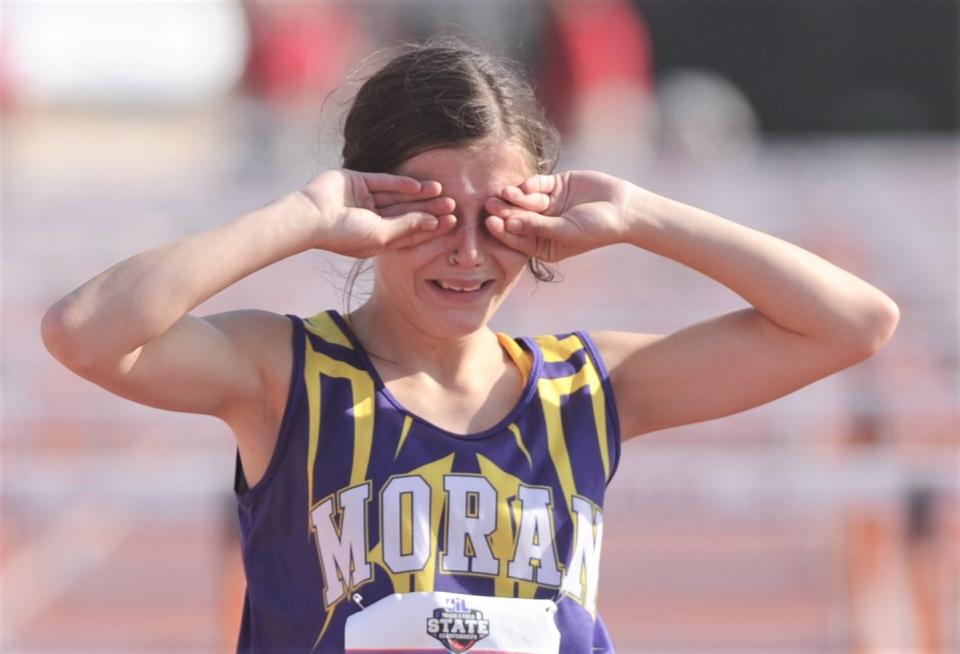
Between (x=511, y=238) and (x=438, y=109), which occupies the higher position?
(x=438, y=109)

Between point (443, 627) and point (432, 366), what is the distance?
0.41 m

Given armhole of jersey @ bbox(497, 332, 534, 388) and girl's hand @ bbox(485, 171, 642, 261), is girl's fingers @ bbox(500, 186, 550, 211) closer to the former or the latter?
girl's hand @ bbox(485, 171, 642, 261)

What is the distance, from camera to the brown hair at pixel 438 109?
2.19m

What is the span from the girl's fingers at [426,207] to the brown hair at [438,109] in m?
0.08

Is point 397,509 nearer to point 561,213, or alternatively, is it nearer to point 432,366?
point 432,366

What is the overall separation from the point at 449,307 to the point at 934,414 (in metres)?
4.94

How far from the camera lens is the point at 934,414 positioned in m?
6.68

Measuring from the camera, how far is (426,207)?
7.02ft

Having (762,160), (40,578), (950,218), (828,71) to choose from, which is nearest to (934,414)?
(950,218)

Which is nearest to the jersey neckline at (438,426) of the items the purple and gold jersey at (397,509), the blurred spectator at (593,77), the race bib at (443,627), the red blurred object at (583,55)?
the purple and gold jersey at (397,509)

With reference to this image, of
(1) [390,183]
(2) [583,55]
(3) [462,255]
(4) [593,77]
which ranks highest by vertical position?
(2) [583,55]

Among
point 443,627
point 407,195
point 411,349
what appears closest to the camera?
point 443,627

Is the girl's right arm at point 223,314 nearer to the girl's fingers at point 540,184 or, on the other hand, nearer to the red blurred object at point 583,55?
the girl's fingers at point 540,184

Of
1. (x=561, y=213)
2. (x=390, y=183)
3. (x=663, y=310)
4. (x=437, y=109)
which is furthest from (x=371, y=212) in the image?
(x=663, y=310)
